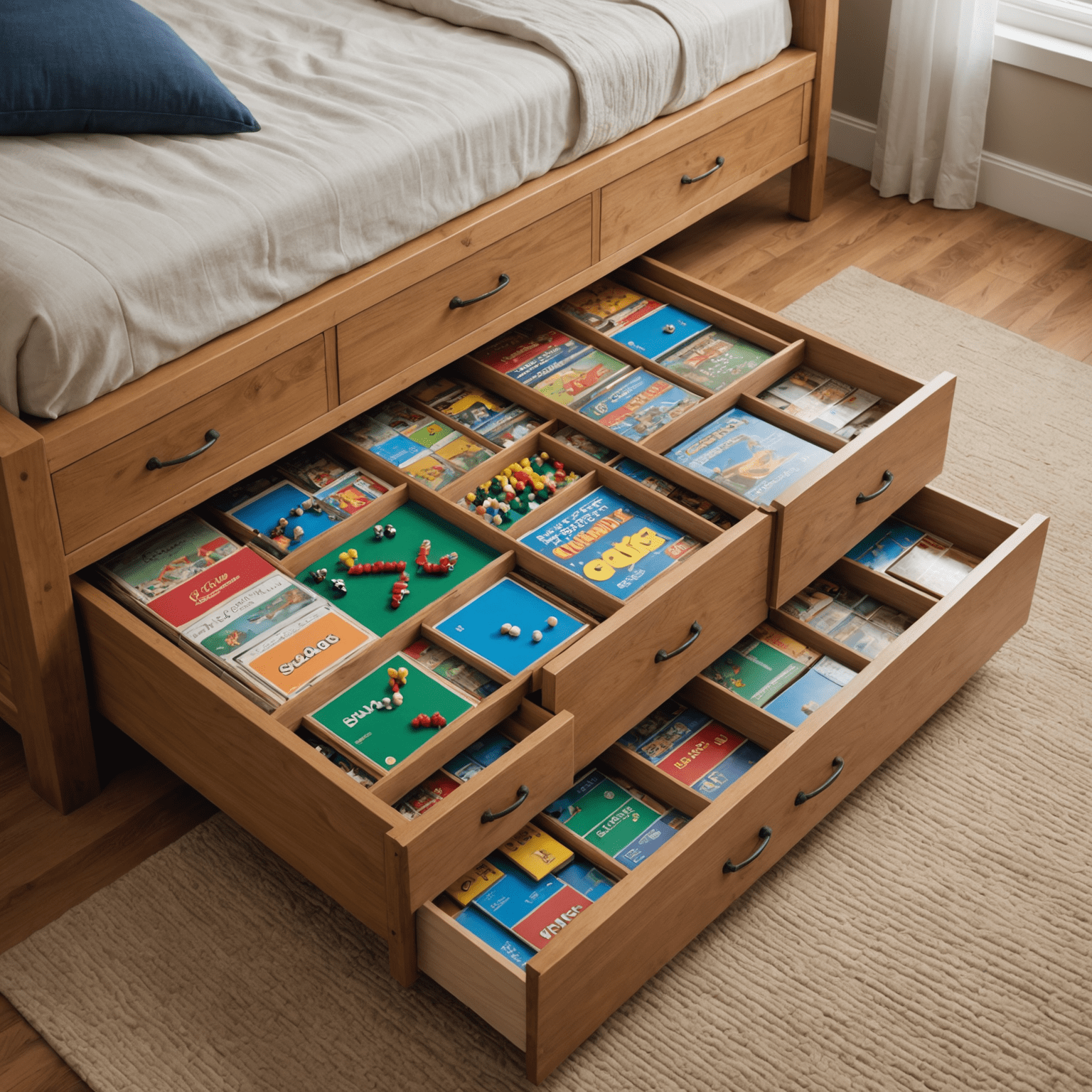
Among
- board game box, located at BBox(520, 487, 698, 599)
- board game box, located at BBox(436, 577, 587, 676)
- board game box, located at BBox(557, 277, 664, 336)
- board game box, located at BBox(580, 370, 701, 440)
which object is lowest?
board game box, located at BBox(436, 577, 587, 676)

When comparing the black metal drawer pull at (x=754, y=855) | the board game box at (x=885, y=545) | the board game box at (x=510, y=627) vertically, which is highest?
the board game box at (x=510, y=627)

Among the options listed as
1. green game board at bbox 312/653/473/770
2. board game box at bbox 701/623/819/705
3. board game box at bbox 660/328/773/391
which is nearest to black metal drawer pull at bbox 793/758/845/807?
board game box at bbox 701/623/819/705

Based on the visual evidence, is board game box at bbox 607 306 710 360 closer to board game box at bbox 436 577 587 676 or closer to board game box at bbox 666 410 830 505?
board game box at bbox 666 410 830 505

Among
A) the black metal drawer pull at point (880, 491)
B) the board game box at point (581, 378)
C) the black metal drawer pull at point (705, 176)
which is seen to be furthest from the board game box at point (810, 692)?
the black metal drawer pull at point (705, 176)

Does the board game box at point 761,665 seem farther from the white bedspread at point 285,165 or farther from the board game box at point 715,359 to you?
the white bedspread at point 285,165

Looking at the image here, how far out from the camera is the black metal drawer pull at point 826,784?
1681 mm

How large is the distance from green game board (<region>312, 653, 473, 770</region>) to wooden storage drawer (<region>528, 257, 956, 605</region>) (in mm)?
511

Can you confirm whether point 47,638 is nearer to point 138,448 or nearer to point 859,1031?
point 138,448

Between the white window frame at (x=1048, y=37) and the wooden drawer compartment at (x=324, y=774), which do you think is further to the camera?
the white window frame at (x=1048, y=37)

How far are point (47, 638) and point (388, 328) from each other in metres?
0.69

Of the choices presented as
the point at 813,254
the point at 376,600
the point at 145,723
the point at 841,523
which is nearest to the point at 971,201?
the point at 813,254

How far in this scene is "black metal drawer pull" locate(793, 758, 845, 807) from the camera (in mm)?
1681

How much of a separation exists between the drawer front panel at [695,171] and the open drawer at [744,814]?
0.79m

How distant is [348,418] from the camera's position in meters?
2.00
